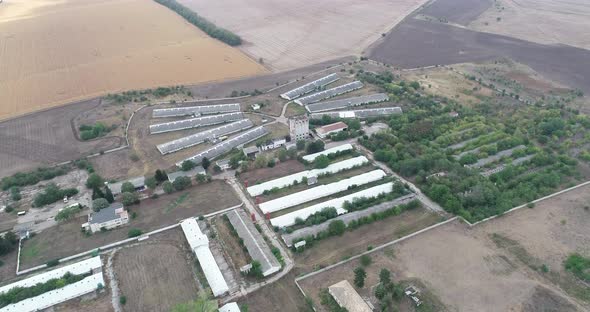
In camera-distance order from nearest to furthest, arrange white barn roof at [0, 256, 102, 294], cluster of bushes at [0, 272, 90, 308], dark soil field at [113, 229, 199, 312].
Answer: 1. cluster of bushes at [0, 272, 90, 308]
2. dark soil field at [113, 229, 199, 312]
3. white barn roof at [0, 256, 102, 294]

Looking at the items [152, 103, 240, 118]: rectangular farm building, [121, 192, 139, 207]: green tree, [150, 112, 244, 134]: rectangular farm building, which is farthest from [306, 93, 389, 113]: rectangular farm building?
[121, 192, 139, 207]: green tree

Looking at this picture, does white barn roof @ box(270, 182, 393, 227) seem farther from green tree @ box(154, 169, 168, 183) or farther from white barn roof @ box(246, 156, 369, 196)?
green tree @ box(154, 169, 168, 183)

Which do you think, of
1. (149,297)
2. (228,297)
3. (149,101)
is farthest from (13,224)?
(149,101)

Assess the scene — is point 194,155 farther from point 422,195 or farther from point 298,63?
point 298,63

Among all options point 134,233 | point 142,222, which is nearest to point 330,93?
point 142,222

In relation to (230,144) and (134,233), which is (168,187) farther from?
(230,144)

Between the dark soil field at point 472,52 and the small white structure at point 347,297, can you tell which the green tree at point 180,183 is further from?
the dark soil field at point 472,52
